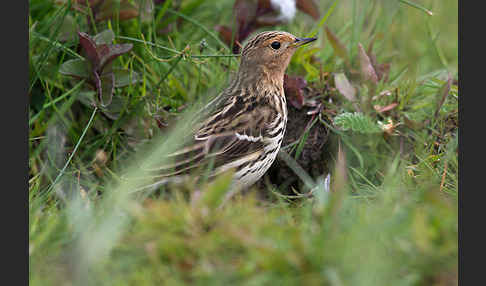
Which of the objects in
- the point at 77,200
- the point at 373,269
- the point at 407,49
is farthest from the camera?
the point at 407,49

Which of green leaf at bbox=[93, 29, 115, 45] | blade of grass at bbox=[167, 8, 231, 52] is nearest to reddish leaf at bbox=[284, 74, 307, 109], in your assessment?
blade of grass at bbox=[167, 8, 231, 52]

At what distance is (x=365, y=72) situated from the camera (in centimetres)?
444

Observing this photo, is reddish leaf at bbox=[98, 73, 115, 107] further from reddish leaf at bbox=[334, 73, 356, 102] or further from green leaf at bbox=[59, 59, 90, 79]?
reddish leaf at bbox=[334, 73, 356, 102]

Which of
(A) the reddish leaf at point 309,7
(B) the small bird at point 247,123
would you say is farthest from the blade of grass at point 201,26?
(A) the reddish leaf at point 309,7

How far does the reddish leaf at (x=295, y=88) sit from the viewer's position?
438 cm

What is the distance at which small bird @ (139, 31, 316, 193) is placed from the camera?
360 cm

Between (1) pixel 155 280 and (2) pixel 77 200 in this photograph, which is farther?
(2) pixel 77 200

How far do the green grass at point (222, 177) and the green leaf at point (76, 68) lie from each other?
0.40 feet

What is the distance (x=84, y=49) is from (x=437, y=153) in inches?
103

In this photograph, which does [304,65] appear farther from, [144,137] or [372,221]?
[372,221]

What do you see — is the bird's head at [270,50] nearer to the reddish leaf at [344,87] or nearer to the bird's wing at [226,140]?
the bird's wing at [226,140]

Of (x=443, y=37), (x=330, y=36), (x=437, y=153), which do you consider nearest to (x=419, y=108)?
(x=437, y=153)

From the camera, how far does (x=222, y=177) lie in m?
2.62

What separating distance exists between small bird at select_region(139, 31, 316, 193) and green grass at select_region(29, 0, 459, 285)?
0.58ft
